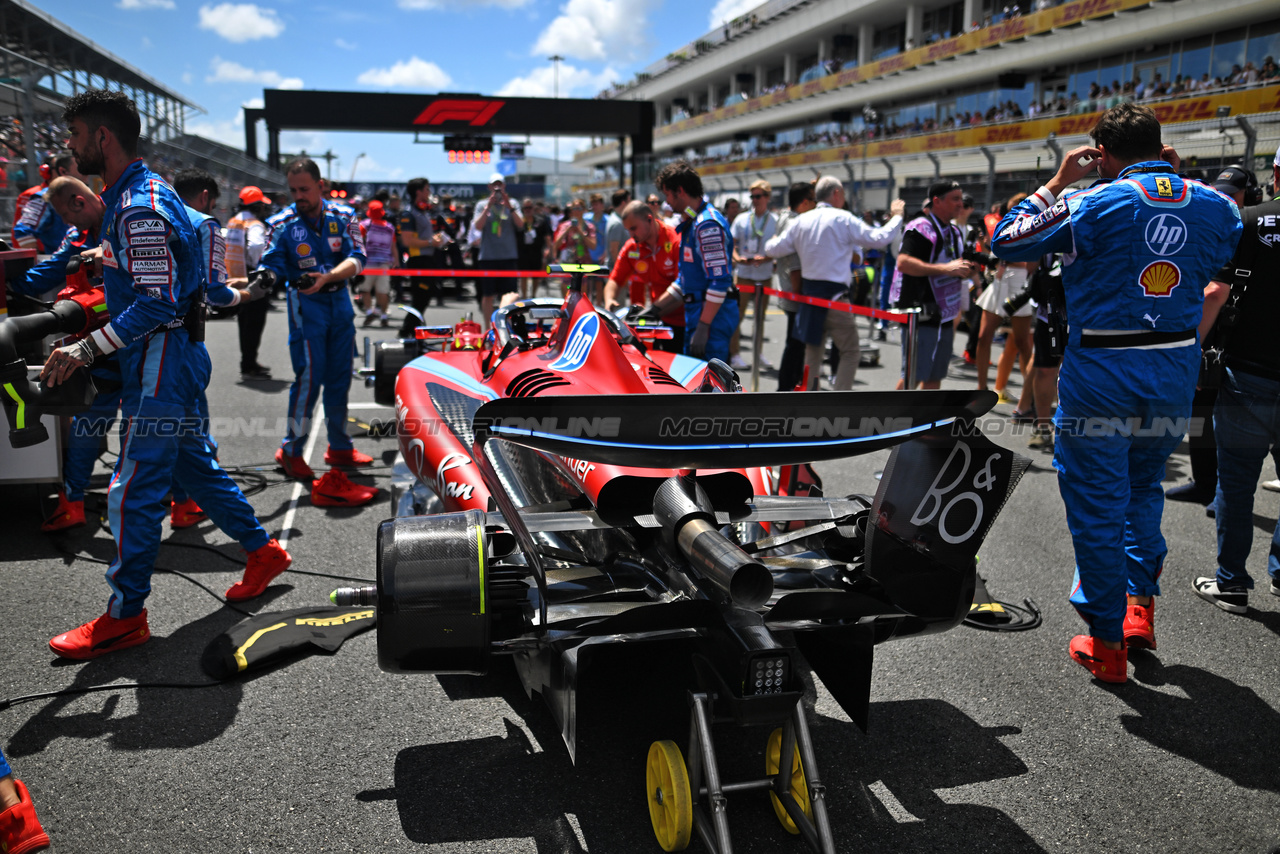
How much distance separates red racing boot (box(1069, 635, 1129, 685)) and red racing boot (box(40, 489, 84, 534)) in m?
4.96

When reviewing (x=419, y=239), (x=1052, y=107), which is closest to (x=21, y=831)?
(x=419, y=239)

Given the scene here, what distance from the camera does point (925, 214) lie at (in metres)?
5.90

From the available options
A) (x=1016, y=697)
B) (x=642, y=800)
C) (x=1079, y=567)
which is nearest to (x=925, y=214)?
(x=1079, y=567)

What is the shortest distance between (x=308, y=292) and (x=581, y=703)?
11.2 feet

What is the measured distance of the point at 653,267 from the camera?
22.5 ft

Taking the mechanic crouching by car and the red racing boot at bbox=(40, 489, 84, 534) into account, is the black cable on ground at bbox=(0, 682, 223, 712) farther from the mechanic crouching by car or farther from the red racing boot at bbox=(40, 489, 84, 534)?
the mechanic crouching by car

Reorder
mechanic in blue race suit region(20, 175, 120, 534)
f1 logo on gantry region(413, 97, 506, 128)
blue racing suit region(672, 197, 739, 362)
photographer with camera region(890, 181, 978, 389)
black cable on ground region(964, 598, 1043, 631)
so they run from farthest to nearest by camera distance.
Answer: f1 logo on gantry region(413, 97, 506, 128) → blue racing suit region(672, 197, 739, 362) → photographer with camera region(890, 181, 978, 389) → mechanic in blue race suit region(20, 175, 120, 534) → black cable on ground region(964, 598, 1043, 631)

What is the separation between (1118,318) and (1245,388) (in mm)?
1176

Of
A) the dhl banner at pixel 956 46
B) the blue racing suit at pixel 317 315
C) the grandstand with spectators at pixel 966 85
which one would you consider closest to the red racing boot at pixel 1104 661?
the blue racing suit at pixel 317 315

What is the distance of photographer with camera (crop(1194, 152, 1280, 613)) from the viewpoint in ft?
12.0

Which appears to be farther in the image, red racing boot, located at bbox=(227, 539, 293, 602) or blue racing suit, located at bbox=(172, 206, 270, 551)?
red racing boot, located at bbox=(227, 539, 293, 602)

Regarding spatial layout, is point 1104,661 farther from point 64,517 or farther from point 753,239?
point 753,239

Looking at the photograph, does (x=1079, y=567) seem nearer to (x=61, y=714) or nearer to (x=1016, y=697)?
(x=1016, y=697)

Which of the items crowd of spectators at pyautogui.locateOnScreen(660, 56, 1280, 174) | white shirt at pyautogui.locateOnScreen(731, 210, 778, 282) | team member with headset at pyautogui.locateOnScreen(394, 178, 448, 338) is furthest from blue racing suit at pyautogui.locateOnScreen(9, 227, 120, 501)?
crowd of spectators at pyautogui.locateOnScreen(660, 56, 1280, 174)
